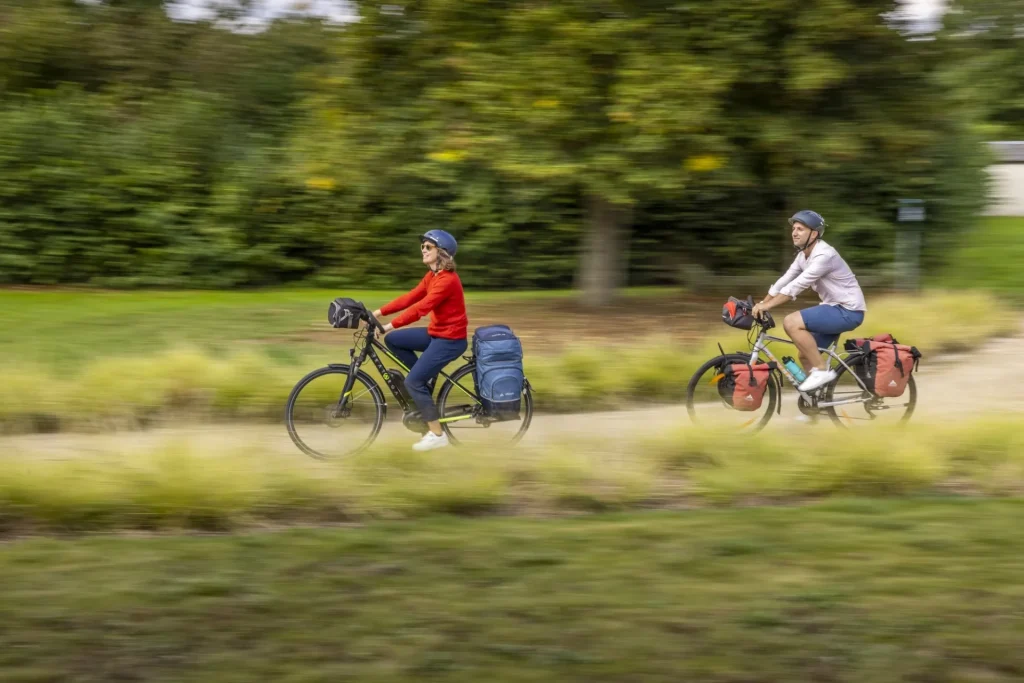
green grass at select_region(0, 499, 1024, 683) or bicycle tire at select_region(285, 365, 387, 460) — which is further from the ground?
bicycle tire at select_region(285, 365, 387, 460)

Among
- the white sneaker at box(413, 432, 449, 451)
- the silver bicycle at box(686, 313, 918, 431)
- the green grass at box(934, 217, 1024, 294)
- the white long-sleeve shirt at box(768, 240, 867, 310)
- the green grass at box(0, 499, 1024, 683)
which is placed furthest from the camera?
the green grass at box(934, 217, 1024, 294)

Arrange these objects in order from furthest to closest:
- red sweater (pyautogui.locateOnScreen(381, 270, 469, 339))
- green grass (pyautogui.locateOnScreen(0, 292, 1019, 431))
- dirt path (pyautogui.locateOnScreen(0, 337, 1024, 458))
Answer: green grass (pyautogui.locateOnScreen(0, 292, 1019, 431))
dirt path (pyautogui.locateOnScreen(0, 337, 1024, 458))
red sweater (pyautogui.locateOnScreen(381, 270, 469, 339))

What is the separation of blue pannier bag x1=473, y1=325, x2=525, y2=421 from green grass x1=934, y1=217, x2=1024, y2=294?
8479 mm

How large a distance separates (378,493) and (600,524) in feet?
4.07

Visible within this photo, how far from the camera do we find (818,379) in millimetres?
8953

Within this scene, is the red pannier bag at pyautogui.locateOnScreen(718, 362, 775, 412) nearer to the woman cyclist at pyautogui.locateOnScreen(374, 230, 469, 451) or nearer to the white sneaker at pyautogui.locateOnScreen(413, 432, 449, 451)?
the woman cyclist at pyautogui.locateOnScreen(374, 230, 469, 451)

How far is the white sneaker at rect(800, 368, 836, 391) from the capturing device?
352 inches

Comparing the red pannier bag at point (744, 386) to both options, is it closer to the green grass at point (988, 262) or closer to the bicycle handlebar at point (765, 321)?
the bicycle handlebar at point (765, 321)

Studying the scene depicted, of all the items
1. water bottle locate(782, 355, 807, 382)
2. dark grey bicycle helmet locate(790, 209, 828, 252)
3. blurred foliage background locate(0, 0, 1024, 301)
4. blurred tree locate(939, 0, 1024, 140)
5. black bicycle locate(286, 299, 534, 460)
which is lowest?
black bicycle locate(286, 299, 534, 460)

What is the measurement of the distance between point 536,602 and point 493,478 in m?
1.95

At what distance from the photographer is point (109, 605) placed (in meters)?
5.04

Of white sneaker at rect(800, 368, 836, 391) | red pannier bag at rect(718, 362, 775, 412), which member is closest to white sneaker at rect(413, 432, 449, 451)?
red pannier bag at rect(718, 362, 775, 412)

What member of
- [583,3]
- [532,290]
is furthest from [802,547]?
[532,290]

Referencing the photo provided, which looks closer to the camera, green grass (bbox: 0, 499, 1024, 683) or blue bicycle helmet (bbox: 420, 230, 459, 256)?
green grass (bbox: 0, 499, 1024, 683)
